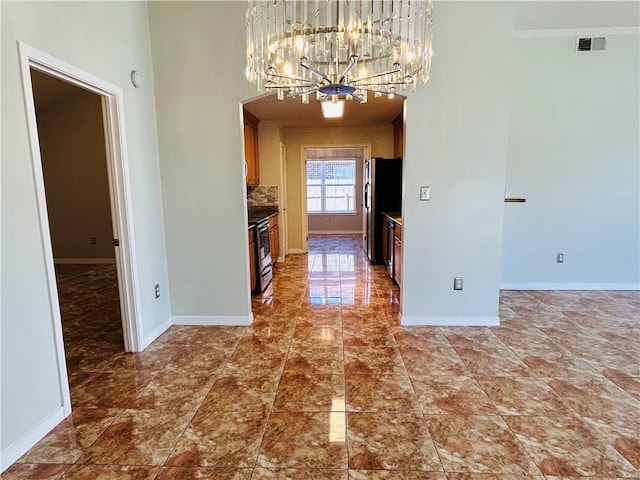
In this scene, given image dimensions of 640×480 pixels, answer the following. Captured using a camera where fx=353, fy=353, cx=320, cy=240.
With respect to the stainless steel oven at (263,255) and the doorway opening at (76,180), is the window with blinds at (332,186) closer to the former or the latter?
the stainless steel oven at (263,255)

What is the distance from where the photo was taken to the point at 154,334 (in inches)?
120

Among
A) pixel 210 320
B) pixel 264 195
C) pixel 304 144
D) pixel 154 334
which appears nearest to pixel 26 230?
pixel 154 334

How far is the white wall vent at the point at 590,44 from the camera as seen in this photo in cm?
390

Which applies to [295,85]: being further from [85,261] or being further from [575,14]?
[85,261]

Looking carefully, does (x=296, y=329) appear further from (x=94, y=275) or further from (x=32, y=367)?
(x=94, y=275)

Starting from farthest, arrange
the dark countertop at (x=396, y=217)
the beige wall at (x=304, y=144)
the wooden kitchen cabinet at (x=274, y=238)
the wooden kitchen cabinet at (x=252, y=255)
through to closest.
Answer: the beige wall at (x=304, y=144), the wooden kitchen cabinet at (x=274, y=238), the dark countertop at (x=396, y=217), the wooden kitchen cabinet at (x=252, y=255)

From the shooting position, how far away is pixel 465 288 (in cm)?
324

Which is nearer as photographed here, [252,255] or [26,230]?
[26,230]

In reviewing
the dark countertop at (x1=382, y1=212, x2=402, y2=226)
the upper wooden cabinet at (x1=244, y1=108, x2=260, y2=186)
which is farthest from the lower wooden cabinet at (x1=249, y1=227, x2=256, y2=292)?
the dark countertop at (x1=382, y1=212, x2=402, y2=226)

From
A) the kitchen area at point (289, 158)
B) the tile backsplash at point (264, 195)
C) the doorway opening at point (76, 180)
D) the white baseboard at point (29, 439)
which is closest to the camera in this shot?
the white baseboard at point (29, 439)

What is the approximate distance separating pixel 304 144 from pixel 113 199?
15.3 feet

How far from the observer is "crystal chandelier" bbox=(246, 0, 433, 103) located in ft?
6.46

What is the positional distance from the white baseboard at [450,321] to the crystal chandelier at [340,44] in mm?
2029

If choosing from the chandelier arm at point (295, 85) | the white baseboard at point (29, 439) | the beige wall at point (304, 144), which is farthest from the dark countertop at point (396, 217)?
the white baseboard at point (29, 439)
